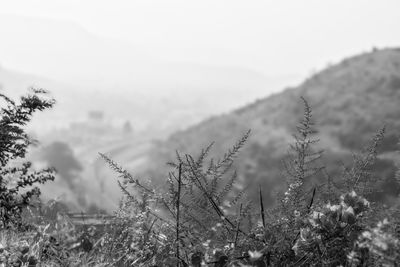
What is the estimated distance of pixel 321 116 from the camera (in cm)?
8369

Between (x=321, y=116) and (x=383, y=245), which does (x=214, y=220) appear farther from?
(x=321, y=116)

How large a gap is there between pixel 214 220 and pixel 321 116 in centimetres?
8221

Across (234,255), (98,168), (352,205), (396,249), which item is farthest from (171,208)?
(98,168)

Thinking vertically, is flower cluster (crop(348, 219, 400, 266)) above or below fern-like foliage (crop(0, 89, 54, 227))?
below

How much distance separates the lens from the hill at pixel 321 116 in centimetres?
7931

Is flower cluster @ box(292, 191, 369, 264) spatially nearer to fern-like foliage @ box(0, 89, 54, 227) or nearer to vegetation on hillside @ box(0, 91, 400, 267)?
vegetation on hillside @ box(0, 91, 400, 267)

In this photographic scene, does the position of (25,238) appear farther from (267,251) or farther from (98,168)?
(98,168)

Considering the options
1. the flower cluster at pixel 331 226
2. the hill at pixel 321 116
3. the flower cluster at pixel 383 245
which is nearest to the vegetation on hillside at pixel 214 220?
the flower cluster at pixel 331 226

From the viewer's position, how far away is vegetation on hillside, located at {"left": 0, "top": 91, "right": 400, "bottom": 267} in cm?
304

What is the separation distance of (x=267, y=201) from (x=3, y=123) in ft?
213

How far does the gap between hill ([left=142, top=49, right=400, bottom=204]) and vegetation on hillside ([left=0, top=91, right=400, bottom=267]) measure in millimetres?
70102

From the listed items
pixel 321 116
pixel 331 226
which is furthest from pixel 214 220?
pixel 321 116

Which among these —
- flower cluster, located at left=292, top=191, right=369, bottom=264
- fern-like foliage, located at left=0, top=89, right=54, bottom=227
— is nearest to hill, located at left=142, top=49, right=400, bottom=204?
fern-like foliage, located at left=0, top=89, right=54, bottom=227

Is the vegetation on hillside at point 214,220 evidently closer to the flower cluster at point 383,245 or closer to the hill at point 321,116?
the flower cluster at point 383,245
